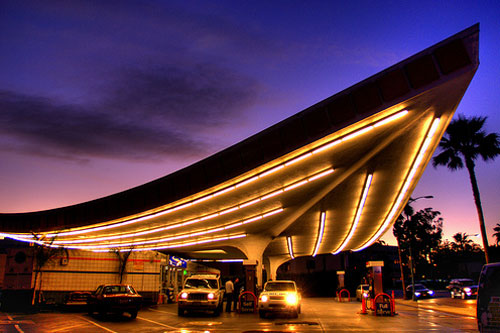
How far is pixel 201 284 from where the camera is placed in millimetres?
22188

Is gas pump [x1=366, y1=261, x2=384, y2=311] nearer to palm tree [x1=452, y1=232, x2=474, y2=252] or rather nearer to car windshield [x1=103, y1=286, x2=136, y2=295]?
car windshield [x1=103, y1=286, x2=136, y2=295]

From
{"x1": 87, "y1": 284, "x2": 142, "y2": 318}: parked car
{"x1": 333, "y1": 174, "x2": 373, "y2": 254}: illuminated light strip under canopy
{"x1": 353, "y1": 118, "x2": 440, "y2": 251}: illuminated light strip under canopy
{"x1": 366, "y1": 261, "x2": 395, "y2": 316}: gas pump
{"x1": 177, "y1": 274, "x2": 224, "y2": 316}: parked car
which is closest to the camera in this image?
{"x1": 87, "y1": 284, "x2": 142, "y2": 318}: parked car

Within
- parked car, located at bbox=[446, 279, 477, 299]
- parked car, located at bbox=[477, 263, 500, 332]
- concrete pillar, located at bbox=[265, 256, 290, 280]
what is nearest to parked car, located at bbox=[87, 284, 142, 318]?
parked car, located at bbox=[477, 263, 500, 332]

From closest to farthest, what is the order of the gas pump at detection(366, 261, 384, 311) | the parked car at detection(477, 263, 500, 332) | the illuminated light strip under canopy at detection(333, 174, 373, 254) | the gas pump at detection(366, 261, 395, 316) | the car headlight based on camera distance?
the parked car at detection(477, 263, 500, 332) < the car headlight < the gas pump at detection(366, 261, 395, 316) < the gas pump at detection(366, 261, 384, 311) < the illuminated light strip under canopy at detection(333, 174, 373, 254)

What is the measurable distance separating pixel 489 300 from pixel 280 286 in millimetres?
15190

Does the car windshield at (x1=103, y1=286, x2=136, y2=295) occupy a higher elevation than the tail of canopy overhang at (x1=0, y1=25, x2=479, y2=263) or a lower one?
lower

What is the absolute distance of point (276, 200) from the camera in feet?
92.4

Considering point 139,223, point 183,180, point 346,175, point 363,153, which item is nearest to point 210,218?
point 139,223

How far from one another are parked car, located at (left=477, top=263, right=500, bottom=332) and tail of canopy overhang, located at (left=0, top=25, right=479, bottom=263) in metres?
8.96

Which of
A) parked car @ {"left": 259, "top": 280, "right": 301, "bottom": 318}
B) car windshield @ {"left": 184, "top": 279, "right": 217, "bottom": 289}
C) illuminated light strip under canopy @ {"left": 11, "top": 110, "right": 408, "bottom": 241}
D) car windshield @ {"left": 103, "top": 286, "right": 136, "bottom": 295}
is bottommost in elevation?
parked car @ {"left": 259, "top": 280, "right": 301, "bottom": 318}

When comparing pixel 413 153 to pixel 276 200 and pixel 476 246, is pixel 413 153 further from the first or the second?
pixel 476 246

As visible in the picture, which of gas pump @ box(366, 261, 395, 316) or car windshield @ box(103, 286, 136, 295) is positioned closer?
car windshield @ box(103, 286, 136, 295)

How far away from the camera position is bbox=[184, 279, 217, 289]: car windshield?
2208 cm

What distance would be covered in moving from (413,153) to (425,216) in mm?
59588
